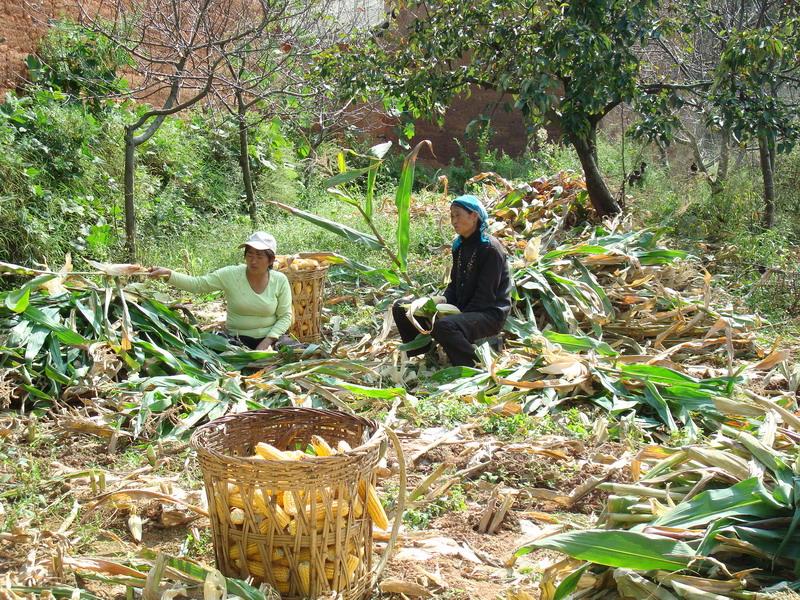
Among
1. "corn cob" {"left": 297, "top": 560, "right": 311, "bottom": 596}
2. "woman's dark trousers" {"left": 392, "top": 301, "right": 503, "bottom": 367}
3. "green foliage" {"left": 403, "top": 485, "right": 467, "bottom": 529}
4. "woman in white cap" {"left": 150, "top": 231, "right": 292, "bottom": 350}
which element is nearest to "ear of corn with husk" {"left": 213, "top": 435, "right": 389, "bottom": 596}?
"corn cob" {"left": 297, "top": 560, "right": 311, "bottom": 596}

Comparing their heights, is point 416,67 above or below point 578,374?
above

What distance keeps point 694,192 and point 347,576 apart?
720 centimetres

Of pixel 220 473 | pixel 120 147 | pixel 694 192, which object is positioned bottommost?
pixel 220 473

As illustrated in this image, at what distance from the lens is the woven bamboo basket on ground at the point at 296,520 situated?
2.18 m

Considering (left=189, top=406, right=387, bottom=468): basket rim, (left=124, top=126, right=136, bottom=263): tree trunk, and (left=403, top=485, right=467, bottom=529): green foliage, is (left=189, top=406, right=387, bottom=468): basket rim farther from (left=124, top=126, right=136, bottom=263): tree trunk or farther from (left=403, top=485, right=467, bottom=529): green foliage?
(left=124, top=126, right=136, bottom=263): tree trunk

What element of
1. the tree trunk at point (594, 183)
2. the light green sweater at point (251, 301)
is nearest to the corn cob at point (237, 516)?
the light green sweater at point (251, 301)

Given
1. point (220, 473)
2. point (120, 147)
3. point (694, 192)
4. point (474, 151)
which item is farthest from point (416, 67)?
point (474, 151)

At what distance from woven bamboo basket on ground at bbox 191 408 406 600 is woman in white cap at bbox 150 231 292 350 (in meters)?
2.33

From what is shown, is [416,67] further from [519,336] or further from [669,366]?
[669,366]

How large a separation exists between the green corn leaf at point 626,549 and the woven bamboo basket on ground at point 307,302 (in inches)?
132

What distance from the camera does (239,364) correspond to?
15.0 feet

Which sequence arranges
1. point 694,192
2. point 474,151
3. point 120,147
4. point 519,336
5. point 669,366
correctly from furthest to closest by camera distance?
point 474,151
point 694,192
point 120,147
point 519,336
point 669,366

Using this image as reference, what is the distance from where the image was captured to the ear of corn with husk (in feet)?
7.27

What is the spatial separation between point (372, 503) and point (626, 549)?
0.78 m
